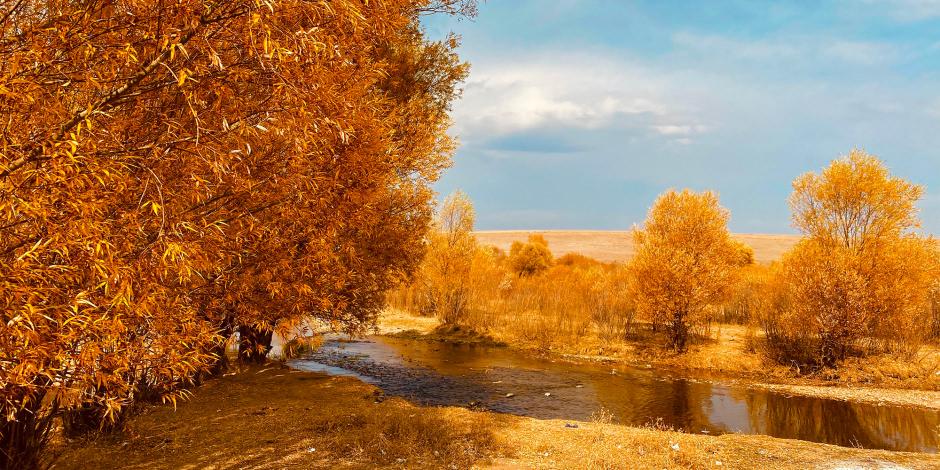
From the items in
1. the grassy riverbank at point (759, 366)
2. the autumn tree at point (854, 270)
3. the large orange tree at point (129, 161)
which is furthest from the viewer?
the autumn tree at point (854, 270)

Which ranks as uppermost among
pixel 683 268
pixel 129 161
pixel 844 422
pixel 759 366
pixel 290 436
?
pixel 129 161

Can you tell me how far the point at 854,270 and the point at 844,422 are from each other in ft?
26.2

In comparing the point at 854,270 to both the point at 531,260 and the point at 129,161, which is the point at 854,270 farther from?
the point at 531,260

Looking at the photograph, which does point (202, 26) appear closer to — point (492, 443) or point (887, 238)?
point (492, 443)

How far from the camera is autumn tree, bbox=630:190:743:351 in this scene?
2205cm

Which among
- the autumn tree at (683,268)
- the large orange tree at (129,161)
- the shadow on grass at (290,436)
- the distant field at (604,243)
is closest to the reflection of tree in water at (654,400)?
the autumn tree at (683,268)

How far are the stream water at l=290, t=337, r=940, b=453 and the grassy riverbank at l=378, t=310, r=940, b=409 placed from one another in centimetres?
136

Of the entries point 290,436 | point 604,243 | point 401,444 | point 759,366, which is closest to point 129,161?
point 401,444

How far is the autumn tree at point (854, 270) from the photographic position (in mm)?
19219

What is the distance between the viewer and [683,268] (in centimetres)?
2189

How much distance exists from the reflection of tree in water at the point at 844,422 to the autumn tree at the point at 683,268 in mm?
6147

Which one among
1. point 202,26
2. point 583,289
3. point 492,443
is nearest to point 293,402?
point 492,443

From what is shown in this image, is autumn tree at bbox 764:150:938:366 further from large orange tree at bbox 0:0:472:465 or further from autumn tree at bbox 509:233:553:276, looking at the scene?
autumn tree at bbox 509:233:553:276

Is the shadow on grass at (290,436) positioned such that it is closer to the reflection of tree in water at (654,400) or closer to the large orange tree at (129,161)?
the large orange tree at (129,161)
